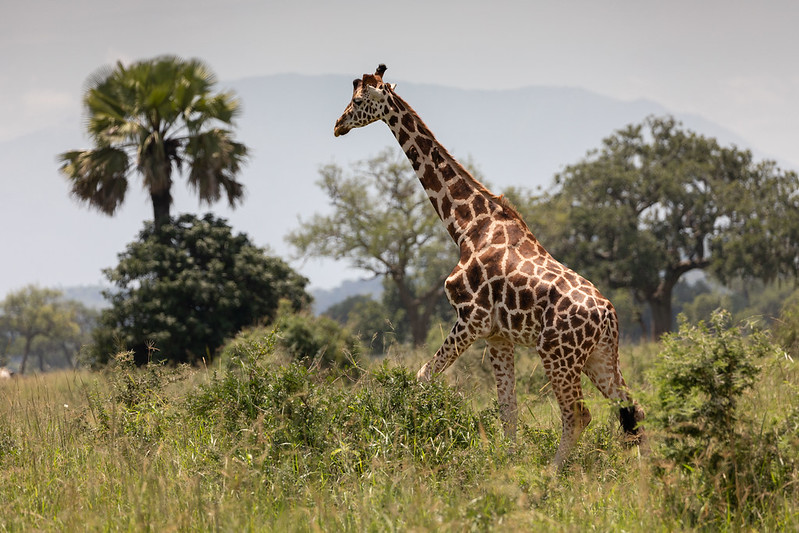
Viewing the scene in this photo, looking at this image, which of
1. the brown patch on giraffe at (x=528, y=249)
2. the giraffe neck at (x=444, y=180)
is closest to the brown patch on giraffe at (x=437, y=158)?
the giraffe neck at (x=444, y=180)

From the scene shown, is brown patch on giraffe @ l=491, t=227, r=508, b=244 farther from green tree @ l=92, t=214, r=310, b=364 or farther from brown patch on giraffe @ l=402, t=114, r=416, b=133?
green tree @ l=92, t=214, r=310, b=364

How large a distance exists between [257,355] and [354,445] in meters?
1.66

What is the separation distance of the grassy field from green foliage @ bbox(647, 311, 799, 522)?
0.03 metres

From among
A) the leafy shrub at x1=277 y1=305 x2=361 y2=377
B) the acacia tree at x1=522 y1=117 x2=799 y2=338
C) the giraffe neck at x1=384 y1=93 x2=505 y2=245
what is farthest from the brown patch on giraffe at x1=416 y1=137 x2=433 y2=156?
the acacia tree at x1=522 y1=117 x2=799 y2=338

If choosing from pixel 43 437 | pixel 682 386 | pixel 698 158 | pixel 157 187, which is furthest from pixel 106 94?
pixel 698 158

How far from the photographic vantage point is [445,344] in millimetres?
7047

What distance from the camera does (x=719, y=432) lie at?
4.96 metres

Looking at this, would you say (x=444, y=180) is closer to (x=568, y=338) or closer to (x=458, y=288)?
(x=458, y=288)

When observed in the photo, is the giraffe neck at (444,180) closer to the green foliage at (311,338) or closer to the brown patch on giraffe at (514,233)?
the brown patch on giraffe at (514,233)

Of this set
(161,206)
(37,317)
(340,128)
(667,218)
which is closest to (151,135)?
(161,206)

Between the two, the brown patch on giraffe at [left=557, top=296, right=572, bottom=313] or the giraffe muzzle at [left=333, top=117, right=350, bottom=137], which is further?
the giraffe muzzle at [left=333, top=117, right=350, bottom=137]

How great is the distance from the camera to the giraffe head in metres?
7.95

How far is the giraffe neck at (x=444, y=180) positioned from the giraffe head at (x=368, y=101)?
0.11 m

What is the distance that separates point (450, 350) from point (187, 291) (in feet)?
56.4
